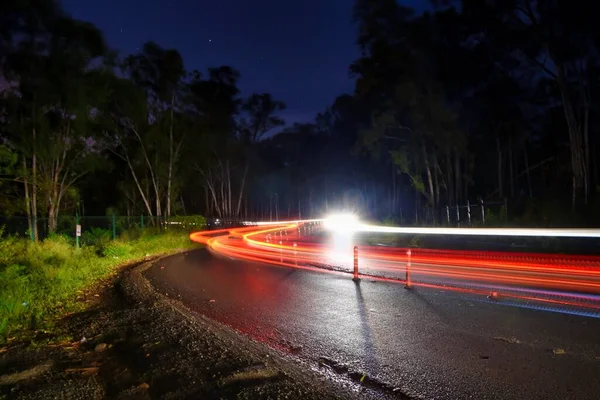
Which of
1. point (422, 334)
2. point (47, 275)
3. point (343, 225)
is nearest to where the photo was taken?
point (422, 334)

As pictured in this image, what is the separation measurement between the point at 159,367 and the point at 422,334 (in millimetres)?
3771

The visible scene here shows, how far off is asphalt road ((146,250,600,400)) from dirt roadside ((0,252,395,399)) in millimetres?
582

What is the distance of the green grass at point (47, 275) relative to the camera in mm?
8086

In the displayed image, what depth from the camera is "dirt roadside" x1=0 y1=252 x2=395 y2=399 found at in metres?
4.85

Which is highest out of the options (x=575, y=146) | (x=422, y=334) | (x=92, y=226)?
(x=575, y=146)

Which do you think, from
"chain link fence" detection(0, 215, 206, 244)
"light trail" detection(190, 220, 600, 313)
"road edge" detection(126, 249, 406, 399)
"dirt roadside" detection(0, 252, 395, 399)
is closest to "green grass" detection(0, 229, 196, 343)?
"dirt roadside" detection(0, 252, 395, 399)

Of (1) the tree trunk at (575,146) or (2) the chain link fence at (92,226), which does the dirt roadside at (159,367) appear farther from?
(1) the tree trunk at (575,146)

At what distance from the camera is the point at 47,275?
484 inches

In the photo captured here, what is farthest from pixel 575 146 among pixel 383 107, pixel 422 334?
pixel 422 334

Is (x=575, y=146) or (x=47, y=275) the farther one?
(x=575, y=146)

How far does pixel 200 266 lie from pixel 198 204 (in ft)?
205

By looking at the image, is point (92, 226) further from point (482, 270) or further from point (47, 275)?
point (482, 270)

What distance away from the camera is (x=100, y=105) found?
3388cm

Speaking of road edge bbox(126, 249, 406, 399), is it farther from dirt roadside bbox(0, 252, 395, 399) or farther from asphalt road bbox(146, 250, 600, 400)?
asphalt road bbox(146, 250, 600, 400)
